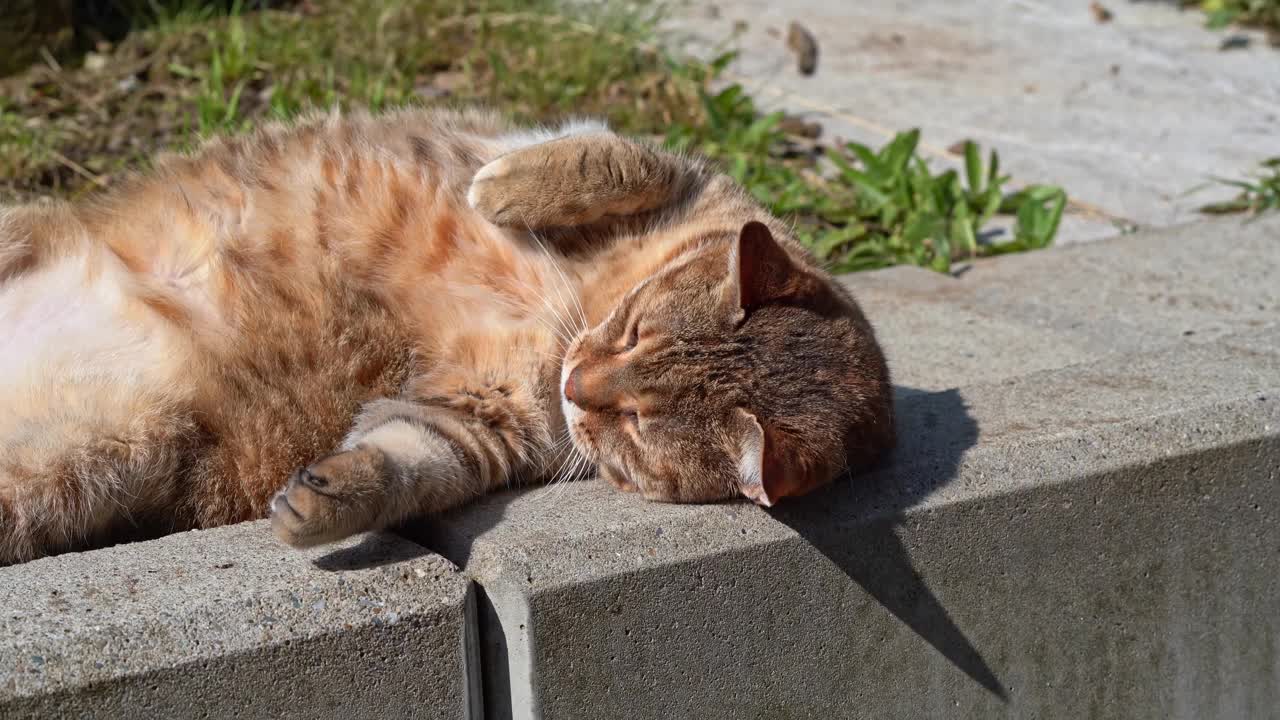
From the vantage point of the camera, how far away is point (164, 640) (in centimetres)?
175

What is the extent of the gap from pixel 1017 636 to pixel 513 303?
1.17m

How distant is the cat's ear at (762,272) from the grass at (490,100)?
1568 millimetres

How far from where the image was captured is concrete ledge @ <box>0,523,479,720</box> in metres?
1.71

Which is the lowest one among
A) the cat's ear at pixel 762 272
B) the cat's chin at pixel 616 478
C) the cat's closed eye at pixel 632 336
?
the cat's chin at pixel 616 478

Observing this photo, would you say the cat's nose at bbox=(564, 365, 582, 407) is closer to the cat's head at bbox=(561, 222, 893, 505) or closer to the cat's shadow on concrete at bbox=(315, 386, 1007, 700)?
the cat's head at bbox=(561, 222, 893, 505)

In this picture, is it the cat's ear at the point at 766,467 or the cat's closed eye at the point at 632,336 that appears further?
the cat's closed eye at the point at 632,336

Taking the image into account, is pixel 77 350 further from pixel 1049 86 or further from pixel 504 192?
pixel 1049 86

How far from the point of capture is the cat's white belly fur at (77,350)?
7.43 ft

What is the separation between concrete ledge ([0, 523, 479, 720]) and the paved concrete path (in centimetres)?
305

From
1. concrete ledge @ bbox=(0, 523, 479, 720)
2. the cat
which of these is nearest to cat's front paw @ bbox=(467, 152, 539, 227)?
the cat

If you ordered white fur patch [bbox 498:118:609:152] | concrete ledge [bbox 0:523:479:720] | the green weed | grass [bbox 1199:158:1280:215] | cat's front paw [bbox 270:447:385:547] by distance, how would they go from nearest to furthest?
concrete ledge [bbox 0:523:479:720], cat's front paw [bbox 270:447:385:547], white fur patch [bbox 498:118:609:152], the green weed, grass [bbox 1199:158:1280:215]

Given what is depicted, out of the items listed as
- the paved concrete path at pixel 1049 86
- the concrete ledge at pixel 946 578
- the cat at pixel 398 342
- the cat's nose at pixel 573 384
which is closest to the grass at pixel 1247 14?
the paved concrete path at pixel 1049 86

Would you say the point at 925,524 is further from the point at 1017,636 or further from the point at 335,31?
the point at 335,31

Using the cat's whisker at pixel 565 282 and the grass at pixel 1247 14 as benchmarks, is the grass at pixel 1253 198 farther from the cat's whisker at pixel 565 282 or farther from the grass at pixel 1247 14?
the cat's whisker at pixel 565 282
